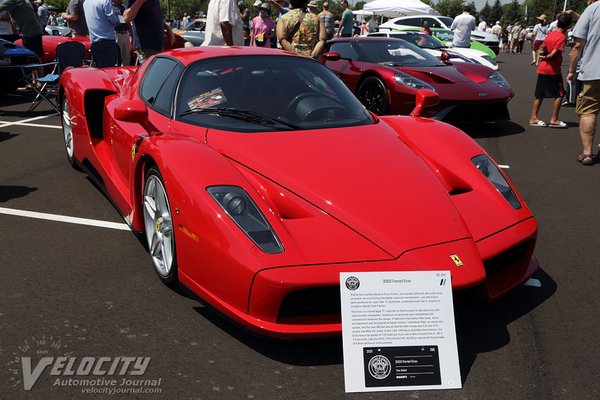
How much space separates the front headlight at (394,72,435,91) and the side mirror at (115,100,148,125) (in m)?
4.57

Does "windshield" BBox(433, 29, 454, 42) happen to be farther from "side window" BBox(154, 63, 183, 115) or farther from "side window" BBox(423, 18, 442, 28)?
"side window" BBox(154, 63, 183, 115)

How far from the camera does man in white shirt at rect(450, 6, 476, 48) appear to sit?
596 inches

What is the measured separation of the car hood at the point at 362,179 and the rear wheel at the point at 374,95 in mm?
4227

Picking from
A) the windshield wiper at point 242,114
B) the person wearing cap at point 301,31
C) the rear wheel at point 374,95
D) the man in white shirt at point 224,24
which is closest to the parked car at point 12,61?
the man in white shirt at point 224,24

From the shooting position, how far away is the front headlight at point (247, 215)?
265 cm

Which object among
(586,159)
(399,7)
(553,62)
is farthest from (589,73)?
(399,7)

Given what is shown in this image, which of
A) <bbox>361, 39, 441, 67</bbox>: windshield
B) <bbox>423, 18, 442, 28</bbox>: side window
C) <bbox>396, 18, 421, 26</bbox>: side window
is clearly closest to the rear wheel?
<bbox>361, 39, 441, 67</bbox>: windshield

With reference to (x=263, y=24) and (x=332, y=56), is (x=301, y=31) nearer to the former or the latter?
(x=332, y=56)

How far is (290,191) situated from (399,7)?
22.5 m

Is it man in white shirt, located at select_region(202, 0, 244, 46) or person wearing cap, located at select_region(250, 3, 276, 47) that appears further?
person wearing cap, located at select_region(250, 3, 276, 47)

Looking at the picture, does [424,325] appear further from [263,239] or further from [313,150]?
[313,150]

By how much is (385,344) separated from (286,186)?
0.94 meters

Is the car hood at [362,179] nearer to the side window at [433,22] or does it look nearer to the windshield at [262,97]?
the windshield at [262,97]

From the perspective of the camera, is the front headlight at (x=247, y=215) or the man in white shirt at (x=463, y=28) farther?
the man in white shirt at (x=463, y=28)
